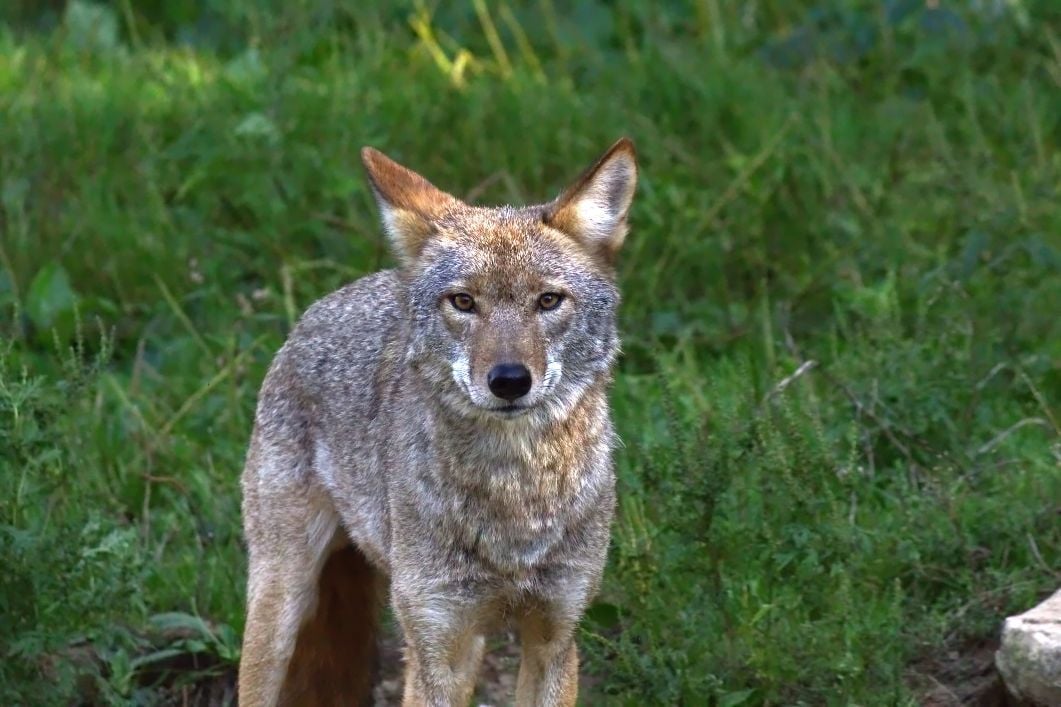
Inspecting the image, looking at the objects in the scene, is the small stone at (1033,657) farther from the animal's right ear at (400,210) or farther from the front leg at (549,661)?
the animal's right ear at (400,210)

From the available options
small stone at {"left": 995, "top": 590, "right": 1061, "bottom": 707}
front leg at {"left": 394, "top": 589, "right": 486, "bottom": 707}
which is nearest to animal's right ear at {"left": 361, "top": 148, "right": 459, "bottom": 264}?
front leg at {"left": 394, "top": 589, "right": 486, "bottom": 707}

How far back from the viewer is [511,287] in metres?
4.97

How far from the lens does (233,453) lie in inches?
291

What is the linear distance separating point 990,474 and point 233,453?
2884 mm

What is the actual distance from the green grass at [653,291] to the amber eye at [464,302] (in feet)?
3.48

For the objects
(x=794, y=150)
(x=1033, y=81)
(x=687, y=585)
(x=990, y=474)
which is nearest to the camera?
(x=687, y=585)

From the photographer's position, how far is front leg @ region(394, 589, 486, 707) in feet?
16.7

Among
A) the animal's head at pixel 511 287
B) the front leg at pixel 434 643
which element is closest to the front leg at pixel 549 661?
the front leg at pixel 434 643

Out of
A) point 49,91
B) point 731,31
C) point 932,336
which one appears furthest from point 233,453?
point 731,31

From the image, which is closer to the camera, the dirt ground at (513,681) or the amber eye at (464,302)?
the amber eye at (464,302)

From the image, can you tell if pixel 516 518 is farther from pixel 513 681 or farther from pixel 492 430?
pixel 513 681

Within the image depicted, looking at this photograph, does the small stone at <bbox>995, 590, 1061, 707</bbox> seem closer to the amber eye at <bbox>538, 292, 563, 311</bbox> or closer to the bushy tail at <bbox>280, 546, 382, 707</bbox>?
the amber eye at <bbox>538, 292, 563, 311</bbox>

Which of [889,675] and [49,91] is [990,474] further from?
[49,91]

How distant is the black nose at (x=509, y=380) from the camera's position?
4.75m
